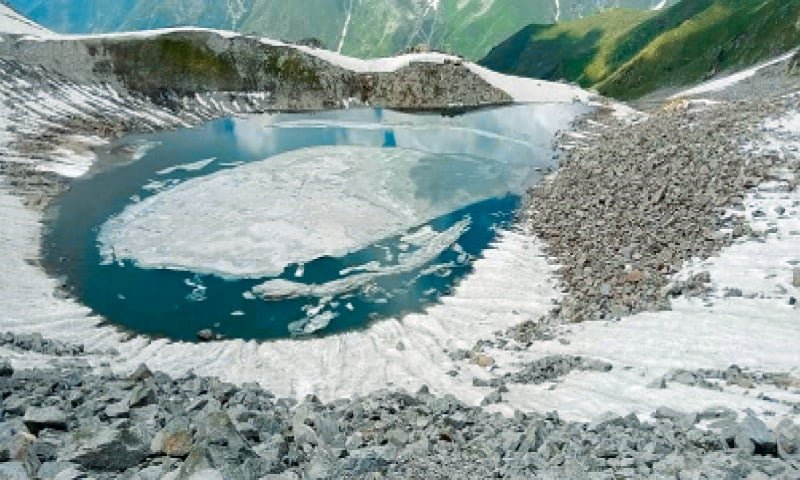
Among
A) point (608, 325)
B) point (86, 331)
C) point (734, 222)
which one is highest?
point (734, 222)

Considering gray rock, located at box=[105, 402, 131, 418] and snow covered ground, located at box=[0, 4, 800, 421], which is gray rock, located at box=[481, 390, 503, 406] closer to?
snow covered ground, located at box=[0, 4, 800, 421]

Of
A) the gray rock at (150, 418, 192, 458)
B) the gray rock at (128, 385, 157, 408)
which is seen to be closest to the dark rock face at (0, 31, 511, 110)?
the gray rock at (128, 385, 157, 408)

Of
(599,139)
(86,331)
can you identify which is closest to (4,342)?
(86,331)

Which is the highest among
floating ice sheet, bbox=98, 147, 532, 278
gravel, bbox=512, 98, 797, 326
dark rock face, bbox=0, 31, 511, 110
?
dark rock face, bbox=0, 31, 511, 110

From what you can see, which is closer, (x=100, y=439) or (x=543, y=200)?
(x=100, y=439)

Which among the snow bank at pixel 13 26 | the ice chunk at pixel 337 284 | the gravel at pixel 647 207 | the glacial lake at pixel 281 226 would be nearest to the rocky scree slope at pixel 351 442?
the gravel at pixel 647 207

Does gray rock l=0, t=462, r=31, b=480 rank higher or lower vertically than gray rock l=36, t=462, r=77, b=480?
higher

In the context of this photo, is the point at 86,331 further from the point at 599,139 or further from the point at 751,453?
the point at 599,139
